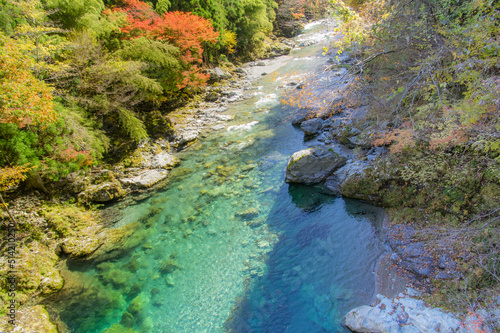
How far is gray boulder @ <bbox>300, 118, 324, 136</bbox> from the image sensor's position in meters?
11.6

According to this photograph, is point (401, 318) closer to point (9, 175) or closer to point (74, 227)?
point (74, 227)

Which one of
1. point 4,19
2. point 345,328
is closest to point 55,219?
point 4,19

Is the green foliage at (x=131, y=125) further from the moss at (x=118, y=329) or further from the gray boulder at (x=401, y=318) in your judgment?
the gray boulder at (x=401, y=318)

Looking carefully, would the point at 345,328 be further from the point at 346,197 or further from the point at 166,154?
the point at 166,154

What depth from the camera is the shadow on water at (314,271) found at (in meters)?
5.13

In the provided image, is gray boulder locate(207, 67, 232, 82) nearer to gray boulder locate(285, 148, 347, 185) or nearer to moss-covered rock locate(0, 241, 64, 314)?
gray boulder locate(285, 148, 347, 185)

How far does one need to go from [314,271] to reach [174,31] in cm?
1609

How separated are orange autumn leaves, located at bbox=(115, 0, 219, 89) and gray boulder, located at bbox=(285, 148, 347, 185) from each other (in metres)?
10.4

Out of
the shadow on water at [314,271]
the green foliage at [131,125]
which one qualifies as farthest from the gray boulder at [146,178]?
the shadow on water at [314,271]

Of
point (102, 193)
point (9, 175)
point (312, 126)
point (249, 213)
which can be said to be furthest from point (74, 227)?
point (312, 126)

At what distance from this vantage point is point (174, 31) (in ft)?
49.4

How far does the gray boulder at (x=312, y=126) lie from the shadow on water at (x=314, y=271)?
14.9ft

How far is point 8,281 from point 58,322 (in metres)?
1.85

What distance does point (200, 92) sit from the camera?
18453 millimetres
